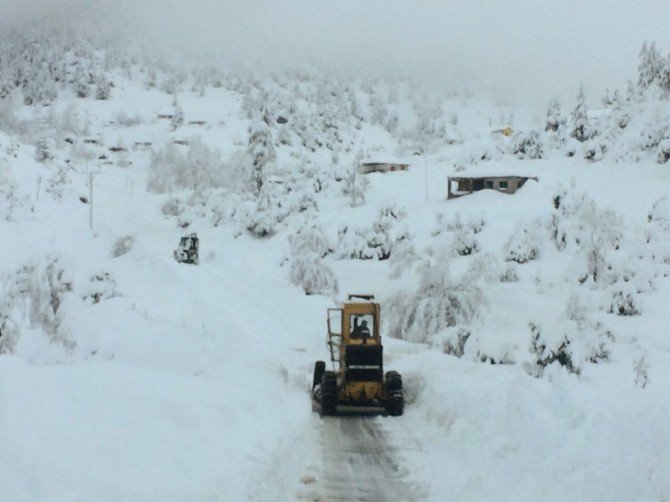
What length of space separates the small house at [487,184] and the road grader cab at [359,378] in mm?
47101

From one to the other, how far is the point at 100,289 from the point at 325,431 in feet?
41.4

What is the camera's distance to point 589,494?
773cm

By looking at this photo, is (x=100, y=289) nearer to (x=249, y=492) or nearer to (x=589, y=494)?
(x=249, y=492)

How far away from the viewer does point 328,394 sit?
15.1m

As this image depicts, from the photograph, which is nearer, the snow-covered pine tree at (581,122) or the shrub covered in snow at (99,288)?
the shrub covered in snow at (99,288)

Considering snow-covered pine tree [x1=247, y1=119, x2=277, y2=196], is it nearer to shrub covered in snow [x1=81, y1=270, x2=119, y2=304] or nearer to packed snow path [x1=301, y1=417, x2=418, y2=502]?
shrub covered in snow [x1=81, y1=270, x2=119, y2=304]

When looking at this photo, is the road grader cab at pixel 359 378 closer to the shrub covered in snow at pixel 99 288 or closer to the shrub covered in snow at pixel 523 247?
the shrub covered in snow at pixel 99 288

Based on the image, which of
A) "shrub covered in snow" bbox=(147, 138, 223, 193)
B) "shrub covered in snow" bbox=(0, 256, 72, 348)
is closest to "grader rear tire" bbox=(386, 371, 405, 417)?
"shrub covered in snow" bbox=(0, 256, 72, 348)

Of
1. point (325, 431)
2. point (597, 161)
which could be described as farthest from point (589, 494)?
point (597, 161)

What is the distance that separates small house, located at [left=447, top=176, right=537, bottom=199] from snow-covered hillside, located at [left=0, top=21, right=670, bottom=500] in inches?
32.3

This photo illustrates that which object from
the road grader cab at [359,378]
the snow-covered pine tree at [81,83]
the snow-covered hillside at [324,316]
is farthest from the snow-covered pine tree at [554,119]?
the snow-covered pine tree at [81,83]

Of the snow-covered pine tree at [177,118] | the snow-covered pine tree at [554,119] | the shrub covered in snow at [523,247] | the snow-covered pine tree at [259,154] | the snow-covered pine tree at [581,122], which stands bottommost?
the shrub covered in snow at [523,247]

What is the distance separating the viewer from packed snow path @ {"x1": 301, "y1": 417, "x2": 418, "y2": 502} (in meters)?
9.03

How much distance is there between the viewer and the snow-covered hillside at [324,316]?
8.45 m
